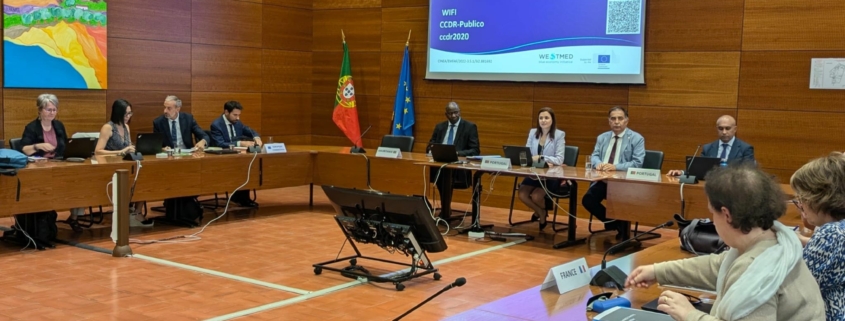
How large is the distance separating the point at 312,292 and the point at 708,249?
7.87ft

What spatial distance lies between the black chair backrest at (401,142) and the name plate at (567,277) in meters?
5.34

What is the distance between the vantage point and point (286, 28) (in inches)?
392

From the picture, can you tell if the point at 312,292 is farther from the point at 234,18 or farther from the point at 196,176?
the point at 234,18

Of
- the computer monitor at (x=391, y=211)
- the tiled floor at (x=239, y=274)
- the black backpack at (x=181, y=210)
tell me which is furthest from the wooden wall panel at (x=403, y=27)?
the computer monitor at (x=391, y=211)

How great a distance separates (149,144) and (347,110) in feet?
10.5

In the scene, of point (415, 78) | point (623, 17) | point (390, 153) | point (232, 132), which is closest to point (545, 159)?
point (390, 153)

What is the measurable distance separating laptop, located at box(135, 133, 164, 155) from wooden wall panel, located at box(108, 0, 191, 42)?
189 centimetres

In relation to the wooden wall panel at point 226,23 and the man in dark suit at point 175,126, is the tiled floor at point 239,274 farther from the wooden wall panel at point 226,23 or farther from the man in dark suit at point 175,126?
the wooden wall panel at point 226,23

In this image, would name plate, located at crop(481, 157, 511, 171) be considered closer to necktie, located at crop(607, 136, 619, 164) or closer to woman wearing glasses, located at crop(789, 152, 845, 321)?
necktie, located at crop(607, 136, 619, 164)

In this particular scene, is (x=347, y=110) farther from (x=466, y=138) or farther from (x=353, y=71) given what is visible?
(x=466, y=138)

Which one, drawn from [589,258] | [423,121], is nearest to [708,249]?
[589,258]

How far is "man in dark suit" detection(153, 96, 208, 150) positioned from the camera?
7.57 meters

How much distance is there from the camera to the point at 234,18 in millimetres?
9359

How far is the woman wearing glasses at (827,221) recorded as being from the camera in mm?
1956
